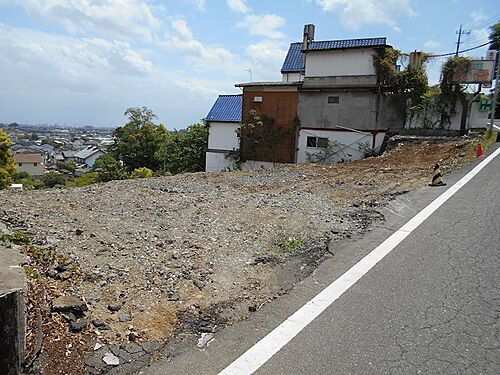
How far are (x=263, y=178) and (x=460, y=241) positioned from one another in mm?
6328

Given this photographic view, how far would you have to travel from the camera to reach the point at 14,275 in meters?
2.92

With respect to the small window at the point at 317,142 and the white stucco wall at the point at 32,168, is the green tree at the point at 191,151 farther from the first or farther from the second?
the white stucco wall at the point at 32,168

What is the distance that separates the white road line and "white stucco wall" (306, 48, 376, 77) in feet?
47.6

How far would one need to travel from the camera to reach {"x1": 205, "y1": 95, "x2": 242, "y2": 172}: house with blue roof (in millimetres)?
22353

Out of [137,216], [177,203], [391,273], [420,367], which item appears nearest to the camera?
[420,367]

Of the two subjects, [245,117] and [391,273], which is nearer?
[391,273]

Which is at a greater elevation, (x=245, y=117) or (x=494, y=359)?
(x=245, y=117)

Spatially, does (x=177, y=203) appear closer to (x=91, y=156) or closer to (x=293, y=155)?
(x=293, y=155)

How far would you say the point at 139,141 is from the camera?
38906 mm

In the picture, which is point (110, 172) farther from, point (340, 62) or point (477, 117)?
point (477, 117)

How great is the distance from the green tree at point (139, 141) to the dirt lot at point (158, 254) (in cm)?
3149

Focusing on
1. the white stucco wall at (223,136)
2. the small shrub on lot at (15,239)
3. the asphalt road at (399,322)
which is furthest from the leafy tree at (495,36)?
the small shrub on lot at (15,239)

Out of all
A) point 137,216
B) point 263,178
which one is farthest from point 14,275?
point 263,178

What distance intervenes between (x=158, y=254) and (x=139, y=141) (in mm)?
36614
